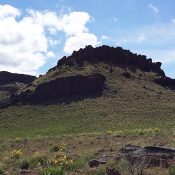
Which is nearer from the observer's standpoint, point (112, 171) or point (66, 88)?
point (112, 171)

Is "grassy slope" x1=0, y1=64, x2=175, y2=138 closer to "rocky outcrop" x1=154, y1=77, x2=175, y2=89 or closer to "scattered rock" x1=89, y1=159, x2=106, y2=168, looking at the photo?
"rocky outcrop" x1=154, y1=77, x2=175, y2=89

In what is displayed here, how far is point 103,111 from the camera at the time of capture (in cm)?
7881

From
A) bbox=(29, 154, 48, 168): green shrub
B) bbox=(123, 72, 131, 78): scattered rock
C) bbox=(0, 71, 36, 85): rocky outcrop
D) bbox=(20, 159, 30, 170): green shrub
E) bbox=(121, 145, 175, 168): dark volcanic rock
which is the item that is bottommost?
bbox=(20, 159, 30, 170): green shrub

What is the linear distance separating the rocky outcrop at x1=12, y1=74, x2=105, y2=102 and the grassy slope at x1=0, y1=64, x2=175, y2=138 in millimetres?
2124

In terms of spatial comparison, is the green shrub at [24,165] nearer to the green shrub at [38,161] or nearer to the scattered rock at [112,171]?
the green shrub at [38,161]

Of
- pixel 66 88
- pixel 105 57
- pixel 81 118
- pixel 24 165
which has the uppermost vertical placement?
pixel 105 57

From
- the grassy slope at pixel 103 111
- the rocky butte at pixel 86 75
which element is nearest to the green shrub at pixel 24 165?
the grassy slope at pixel 103 111

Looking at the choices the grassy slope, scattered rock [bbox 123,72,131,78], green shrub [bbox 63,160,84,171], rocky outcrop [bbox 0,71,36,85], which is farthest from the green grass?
rocky outcrop [bbox 0,71,36,85]

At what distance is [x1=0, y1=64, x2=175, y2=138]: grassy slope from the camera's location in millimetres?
70188

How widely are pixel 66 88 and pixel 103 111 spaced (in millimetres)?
13315

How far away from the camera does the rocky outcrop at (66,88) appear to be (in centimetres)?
8956

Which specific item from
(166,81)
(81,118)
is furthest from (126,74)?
(81,118)

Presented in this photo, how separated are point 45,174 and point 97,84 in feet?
234

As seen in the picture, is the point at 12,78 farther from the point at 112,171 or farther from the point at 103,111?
the point at 112,171
